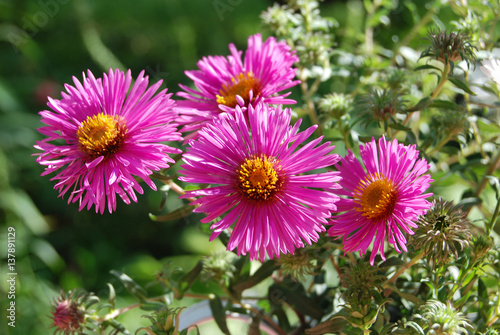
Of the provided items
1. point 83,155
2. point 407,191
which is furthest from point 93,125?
point 407,191

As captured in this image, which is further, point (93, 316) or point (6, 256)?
point (6, 256)

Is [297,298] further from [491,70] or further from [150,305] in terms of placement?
[491,70]

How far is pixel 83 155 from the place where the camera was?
48 centimetres

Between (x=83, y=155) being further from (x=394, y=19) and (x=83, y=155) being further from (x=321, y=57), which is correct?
(x=394, y=19)

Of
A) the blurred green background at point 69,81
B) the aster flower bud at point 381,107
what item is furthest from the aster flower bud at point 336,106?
the blurred green background at point 69,81

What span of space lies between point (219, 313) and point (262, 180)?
0.17 m

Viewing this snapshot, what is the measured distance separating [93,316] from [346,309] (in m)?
0.26

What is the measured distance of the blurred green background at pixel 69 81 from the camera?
125 cm

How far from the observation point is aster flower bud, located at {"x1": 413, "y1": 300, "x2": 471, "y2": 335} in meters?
0.38

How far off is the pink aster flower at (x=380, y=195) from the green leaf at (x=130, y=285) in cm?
24

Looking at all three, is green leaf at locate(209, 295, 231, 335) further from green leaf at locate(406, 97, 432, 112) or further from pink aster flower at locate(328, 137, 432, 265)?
green leaf at locate(406, 97, 432, 112)

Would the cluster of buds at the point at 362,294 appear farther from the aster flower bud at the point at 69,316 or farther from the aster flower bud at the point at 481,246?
the aster flower bud at the point at 69,316

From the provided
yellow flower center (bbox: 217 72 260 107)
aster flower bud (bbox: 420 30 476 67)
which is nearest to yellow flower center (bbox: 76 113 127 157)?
yellow flower center (bbox: 217 72 260 107)

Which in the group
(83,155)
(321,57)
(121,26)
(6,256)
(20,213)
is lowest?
(6,256)
